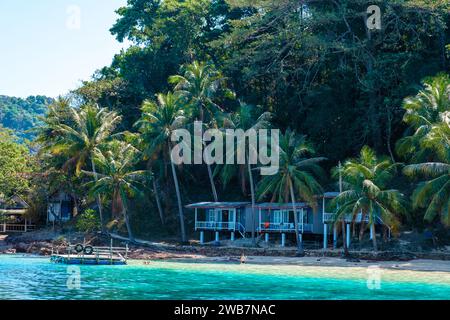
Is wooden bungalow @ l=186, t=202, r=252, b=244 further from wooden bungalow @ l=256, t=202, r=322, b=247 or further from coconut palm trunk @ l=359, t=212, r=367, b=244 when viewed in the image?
coconut palm trunk @ l=359, t=212, r=367, b=244

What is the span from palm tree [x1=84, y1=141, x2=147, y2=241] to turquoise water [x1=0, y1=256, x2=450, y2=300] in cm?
990

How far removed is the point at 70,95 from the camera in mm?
60281

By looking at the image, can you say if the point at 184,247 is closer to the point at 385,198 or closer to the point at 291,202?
the point at 291,202

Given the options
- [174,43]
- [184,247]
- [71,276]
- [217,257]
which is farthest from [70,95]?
[71,276]

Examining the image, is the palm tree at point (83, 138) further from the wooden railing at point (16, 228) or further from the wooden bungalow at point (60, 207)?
the wooden railing at point (16, 228)

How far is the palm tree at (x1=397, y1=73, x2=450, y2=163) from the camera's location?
37.4 m

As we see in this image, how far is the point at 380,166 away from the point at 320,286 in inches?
463

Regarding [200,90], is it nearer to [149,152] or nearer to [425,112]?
[149,152]

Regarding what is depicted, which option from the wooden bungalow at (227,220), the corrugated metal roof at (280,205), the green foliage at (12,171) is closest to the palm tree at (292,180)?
the corrugated metal roof at (280,205)

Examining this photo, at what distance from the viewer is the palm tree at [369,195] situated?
119 feet

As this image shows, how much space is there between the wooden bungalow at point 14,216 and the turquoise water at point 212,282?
19143 millimetres

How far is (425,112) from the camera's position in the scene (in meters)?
38.3

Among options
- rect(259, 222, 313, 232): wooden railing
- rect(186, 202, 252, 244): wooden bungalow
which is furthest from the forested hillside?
rect(259, 222, 313, 232): wooden railing

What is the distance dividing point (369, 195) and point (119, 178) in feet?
60.1
